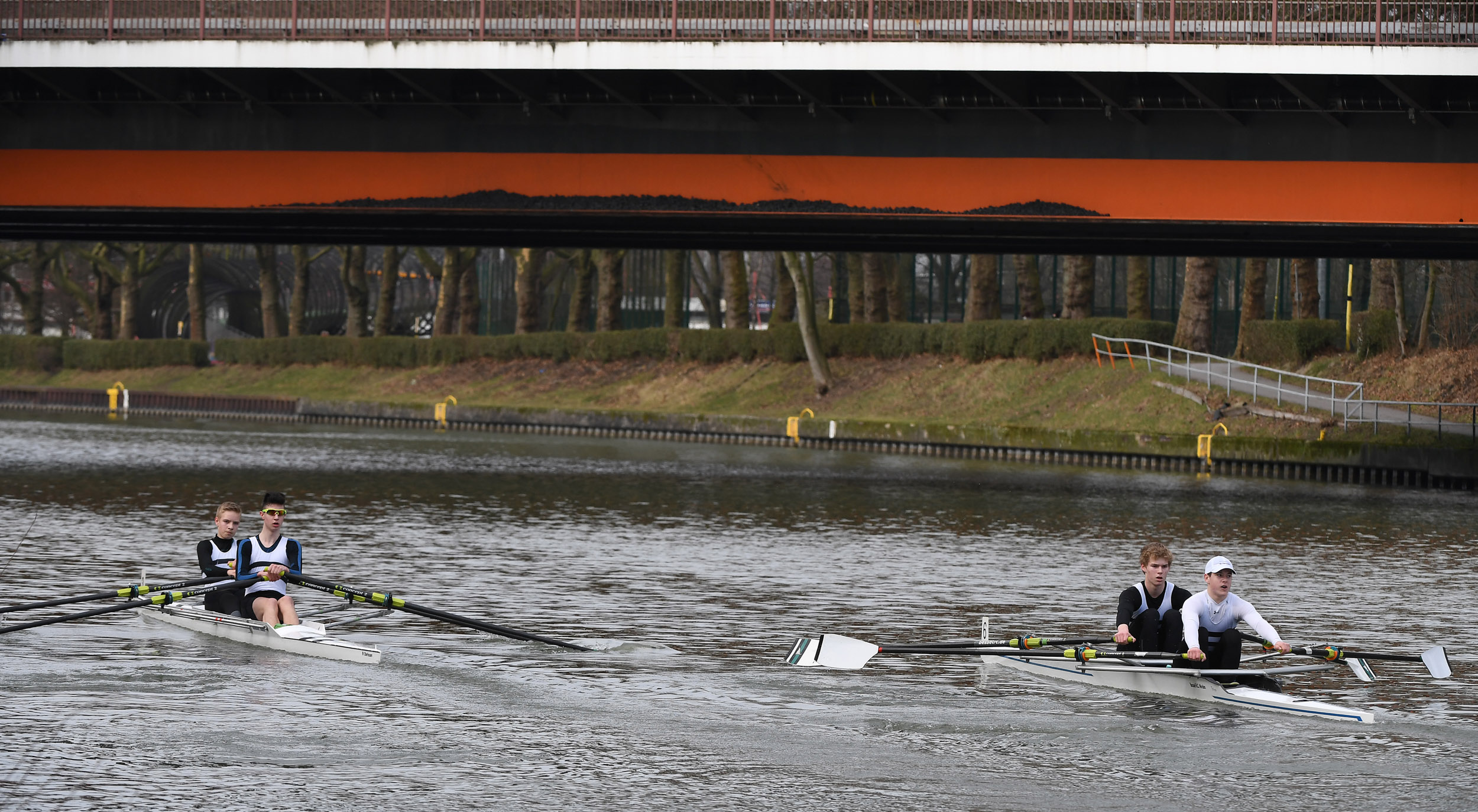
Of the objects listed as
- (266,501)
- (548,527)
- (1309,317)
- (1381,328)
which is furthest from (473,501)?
(1309,317)

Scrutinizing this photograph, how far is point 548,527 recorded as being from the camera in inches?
1057

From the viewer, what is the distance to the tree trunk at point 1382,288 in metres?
51.7

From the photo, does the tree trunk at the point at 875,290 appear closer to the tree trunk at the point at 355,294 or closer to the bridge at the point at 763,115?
the tree trunk at the point at 355,294

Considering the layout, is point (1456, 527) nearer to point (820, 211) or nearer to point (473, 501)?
point (820, 211)

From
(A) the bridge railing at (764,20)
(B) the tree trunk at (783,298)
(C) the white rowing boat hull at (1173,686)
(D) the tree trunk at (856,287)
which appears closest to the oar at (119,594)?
(C) the white rowing boat hull at (1173,686)

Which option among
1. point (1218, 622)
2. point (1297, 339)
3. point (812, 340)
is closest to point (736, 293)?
point (812, 340)

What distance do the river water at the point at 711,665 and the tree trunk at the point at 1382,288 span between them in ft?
63.9

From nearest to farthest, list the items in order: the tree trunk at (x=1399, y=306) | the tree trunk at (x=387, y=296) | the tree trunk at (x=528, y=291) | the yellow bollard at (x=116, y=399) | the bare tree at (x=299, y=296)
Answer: the tree trunk at (x=1399, y=306) → the yellow bollard at (x=116, y=399) → the tree trunk at (x=528, y=291) → the tree trunk at (x=387, y=296) → the bare tree at (x=299, y=296)

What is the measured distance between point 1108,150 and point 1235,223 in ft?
7.93

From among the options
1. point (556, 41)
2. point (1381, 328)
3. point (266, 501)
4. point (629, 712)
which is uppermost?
point (556, 41)

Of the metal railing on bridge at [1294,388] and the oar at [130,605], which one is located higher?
the metal railing on bridge at [1294,388]

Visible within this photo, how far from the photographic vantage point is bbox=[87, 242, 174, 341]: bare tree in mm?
88125

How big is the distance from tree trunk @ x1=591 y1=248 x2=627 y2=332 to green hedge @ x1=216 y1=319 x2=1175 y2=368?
200cm

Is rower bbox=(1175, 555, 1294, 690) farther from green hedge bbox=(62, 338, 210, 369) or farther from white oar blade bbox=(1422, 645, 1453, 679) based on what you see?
green hedge bbox=(62, 338, 210, 369)
